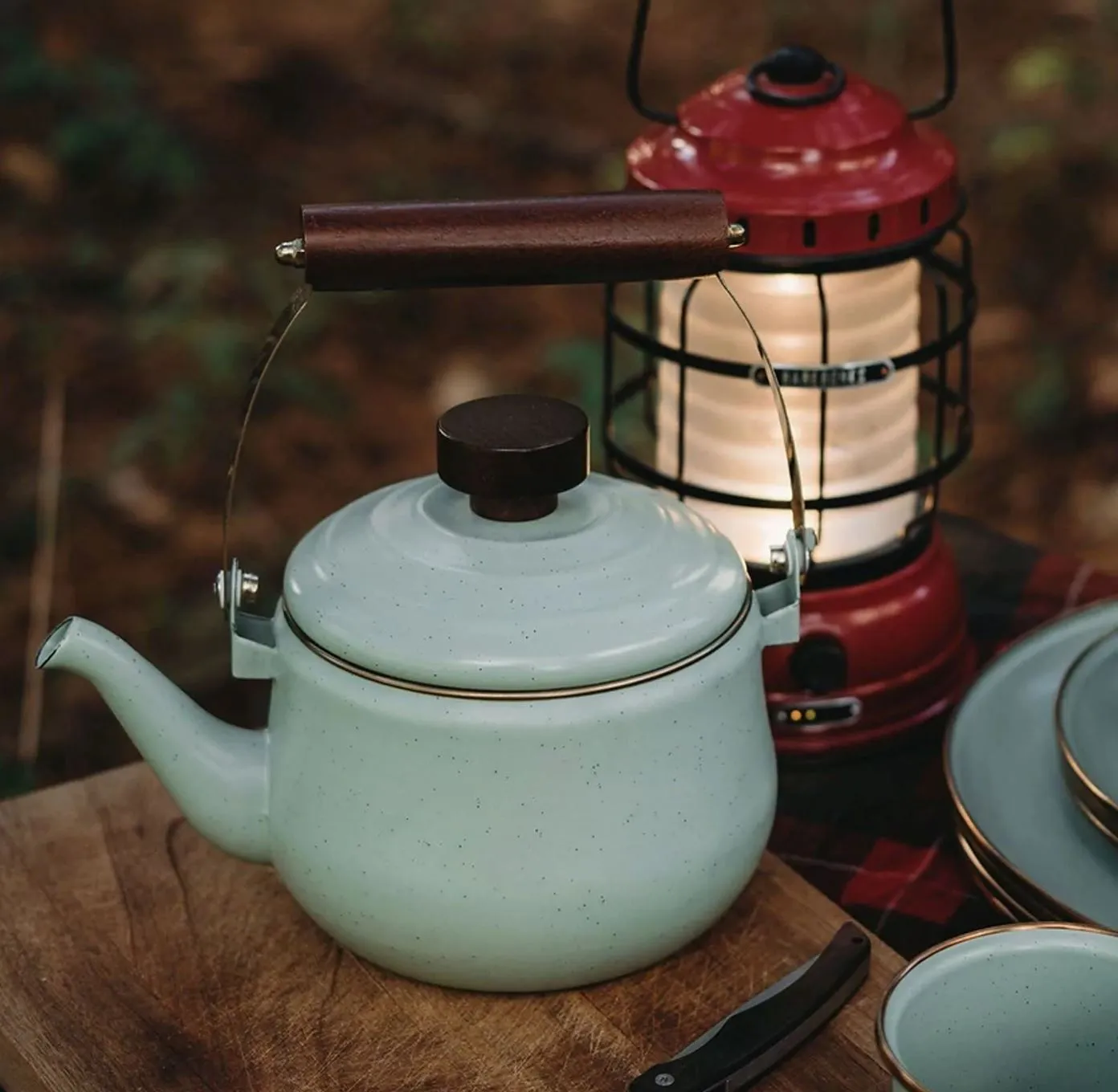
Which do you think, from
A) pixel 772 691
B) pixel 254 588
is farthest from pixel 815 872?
pixel 254 588

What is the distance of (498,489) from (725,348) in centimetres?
25

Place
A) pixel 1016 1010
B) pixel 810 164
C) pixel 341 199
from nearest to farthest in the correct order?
pixel 1016 1010
pixel 810 164
pixel 341 199

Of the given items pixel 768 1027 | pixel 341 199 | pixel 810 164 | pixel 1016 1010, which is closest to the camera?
pixel 1016 1010

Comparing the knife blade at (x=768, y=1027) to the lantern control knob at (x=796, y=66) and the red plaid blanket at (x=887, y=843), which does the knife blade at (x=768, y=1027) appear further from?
the lantern control knob at (x=796, y=66)

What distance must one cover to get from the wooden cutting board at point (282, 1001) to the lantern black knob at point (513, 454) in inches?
8.7

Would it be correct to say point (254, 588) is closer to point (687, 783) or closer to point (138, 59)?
point (687, 783)

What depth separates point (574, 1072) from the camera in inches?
28.3

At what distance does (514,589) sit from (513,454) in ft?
0.20

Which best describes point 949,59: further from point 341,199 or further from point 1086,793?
→ point 341,199

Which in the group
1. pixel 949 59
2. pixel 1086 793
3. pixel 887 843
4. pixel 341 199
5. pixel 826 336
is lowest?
pixel 341 199

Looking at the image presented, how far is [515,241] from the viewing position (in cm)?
71

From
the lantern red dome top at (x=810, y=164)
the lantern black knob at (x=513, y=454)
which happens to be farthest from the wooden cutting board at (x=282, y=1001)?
the lantern red dome top at (x=810, y=164)

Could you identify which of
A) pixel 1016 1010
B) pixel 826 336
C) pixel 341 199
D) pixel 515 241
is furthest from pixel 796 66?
pixel 341 199

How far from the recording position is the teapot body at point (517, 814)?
69cm
